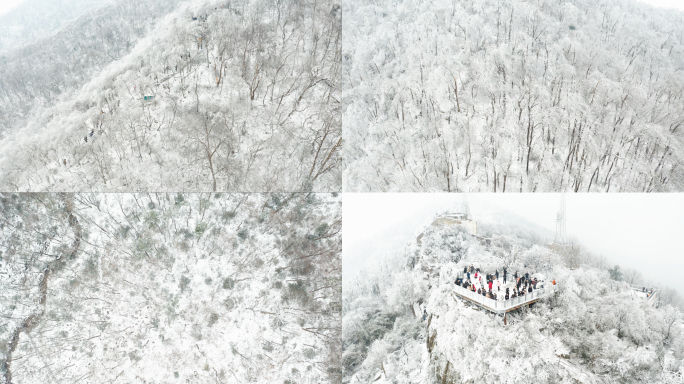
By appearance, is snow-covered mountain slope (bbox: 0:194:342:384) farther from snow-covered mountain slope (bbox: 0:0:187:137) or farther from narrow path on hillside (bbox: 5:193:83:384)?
snow-covered mountain slope (bbox: 0:0:187:137)

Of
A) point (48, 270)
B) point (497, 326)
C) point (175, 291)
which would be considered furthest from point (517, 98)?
point (48, 270)

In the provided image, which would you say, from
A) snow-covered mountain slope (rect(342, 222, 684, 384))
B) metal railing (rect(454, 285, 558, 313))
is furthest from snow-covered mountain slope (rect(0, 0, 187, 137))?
metal railing (rect(454, 285, 558, 313))

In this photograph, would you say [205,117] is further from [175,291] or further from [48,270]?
[48,270]

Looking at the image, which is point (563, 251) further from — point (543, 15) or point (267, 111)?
point (267, 111)

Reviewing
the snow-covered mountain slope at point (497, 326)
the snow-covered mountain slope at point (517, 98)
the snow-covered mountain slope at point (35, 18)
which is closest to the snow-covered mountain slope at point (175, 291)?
the snow-covered mountain slope at point (497, 326)

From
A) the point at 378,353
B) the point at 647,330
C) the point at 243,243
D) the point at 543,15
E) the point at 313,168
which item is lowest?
the point at 378,353

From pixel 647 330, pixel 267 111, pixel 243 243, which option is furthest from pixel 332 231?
pixel 647 330
